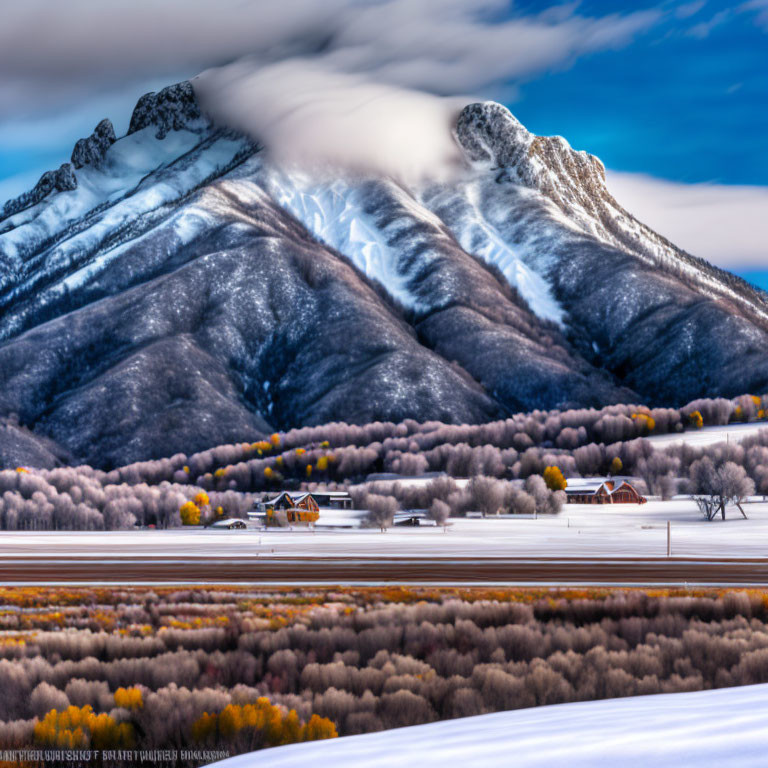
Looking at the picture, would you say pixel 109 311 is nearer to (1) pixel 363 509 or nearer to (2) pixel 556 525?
(1) pixel 363 509

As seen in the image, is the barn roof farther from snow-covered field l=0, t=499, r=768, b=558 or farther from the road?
the road

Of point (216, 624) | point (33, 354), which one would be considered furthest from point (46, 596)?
point (33, 354)

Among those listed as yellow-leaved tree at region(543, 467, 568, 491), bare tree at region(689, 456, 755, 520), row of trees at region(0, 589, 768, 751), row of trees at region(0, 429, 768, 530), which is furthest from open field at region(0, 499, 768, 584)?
yellow-leaved tree at region(543, 467, 568, 491)

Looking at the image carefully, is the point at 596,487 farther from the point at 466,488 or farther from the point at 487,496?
the point at 487,496

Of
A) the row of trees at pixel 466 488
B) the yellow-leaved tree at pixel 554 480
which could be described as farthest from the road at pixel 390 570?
the yellow-leaved tree at pixel 554 480

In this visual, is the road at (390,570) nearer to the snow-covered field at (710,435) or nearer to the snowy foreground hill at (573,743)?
the snowy foreground hill at (573,743)

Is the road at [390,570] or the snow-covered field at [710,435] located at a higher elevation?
the snow-covered field at [710,435]

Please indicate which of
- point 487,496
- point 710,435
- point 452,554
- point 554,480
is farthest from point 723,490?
point 710,435
